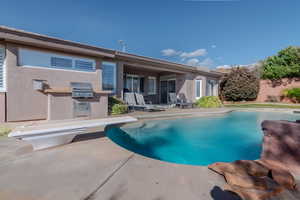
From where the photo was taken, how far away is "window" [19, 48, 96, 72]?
6078mm

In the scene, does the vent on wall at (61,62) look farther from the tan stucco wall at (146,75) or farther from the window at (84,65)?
the tan stucco wall at (146,75)

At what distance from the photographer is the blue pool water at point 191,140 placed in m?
3.87

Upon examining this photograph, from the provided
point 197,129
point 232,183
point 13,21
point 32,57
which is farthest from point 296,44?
point 13,21

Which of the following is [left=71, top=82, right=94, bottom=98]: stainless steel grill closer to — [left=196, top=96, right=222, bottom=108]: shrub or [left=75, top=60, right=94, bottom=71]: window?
[left=75, top=60, right=94, bottom=71]: window

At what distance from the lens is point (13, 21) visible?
8227mm

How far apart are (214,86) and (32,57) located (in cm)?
1630

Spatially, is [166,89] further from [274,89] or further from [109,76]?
[274,89]

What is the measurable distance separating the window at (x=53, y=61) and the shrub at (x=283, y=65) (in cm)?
1863

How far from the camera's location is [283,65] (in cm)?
1509

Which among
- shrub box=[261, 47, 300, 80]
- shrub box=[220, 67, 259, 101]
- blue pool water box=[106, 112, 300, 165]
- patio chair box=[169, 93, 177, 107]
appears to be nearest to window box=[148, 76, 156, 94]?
patio chair box=[169, 93, 177, 107]

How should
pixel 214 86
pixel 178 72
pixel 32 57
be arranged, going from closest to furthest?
pixel 32 57, pixel 178 72, pixel 214 86

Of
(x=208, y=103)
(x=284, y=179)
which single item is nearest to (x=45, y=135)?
(x=284, y=179)

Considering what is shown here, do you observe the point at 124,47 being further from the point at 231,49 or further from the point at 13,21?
the point at 231,49

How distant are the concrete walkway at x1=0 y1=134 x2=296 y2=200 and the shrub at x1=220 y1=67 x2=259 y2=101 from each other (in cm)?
1608
